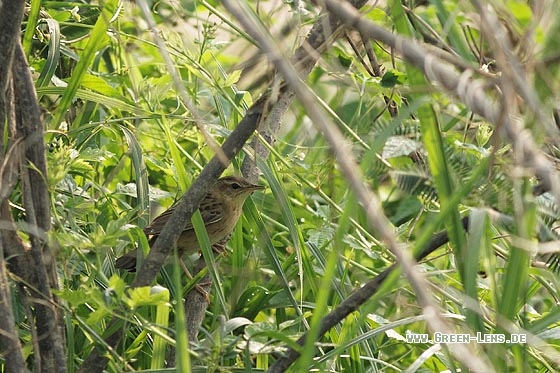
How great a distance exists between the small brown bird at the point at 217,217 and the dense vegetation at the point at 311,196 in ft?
0.36

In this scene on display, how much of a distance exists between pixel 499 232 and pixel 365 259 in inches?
37.9

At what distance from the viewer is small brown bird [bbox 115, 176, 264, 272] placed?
3.60m

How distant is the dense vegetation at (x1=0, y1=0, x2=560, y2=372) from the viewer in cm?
184

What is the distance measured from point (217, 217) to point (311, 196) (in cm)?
56

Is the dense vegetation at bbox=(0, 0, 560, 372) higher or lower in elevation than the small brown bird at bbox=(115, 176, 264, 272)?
higher

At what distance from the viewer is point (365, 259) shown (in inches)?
163

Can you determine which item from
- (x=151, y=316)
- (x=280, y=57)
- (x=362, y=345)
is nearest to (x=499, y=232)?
(x=362, y=345)

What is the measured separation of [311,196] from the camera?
173 inches

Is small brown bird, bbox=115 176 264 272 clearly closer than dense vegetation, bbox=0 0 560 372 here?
No

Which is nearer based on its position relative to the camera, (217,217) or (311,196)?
(311,196)

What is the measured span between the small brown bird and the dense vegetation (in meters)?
0.11

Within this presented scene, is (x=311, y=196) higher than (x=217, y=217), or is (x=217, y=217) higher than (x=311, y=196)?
(x=311, y=196)

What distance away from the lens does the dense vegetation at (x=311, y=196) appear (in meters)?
1.84

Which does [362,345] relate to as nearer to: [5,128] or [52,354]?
[52,354]
